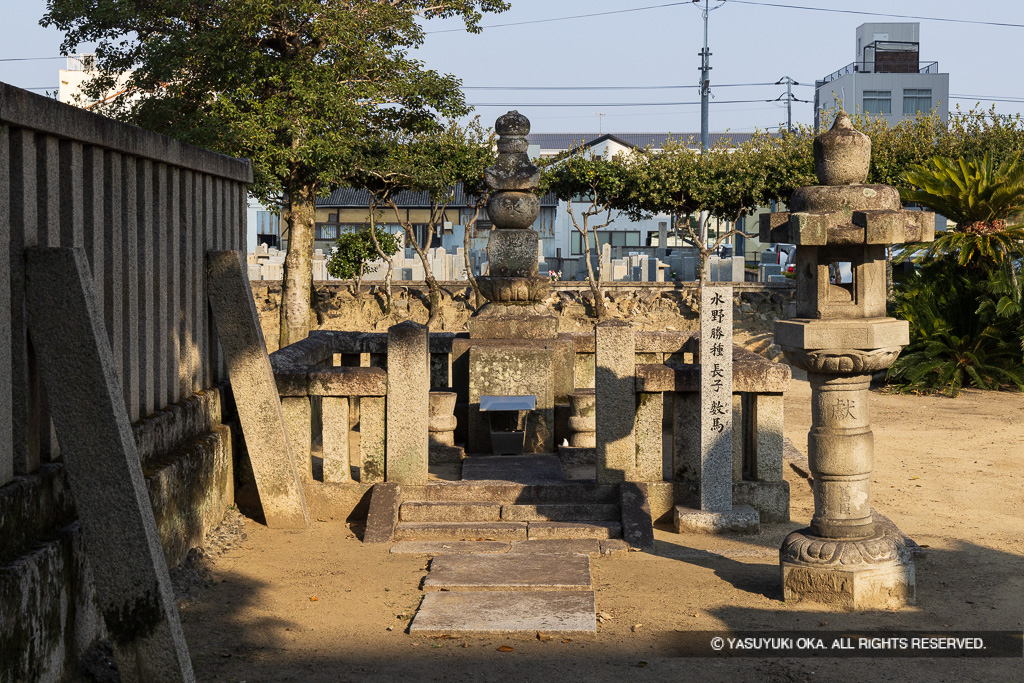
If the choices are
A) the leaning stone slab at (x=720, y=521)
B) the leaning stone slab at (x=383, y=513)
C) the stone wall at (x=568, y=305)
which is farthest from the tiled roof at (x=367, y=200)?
the leaning stone slab at (x=720, y=521)

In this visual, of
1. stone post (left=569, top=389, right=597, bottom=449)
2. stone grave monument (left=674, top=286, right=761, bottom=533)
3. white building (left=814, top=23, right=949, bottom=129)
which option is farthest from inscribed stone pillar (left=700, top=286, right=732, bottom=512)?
white building (left=814, top=23, right=949, bottom=129)

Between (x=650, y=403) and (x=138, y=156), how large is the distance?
391 centimetres

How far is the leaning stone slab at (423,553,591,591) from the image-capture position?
19.8 feet

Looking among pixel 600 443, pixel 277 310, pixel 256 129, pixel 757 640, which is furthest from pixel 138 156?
pixel 277 310

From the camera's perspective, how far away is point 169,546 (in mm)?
5809

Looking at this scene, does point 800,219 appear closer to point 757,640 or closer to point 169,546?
point 757,640

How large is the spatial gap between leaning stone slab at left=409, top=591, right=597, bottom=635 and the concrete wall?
158cm

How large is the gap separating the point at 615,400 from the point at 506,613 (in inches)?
91.8

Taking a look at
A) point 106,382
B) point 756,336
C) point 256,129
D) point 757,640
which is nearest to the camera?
point 106,382

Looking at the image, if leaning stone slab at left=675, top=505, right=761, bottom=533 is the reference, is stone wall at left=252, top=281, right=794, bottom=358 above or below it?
above

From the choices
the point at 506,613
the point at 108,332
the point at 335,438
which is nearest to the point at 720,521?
the point at 506,613

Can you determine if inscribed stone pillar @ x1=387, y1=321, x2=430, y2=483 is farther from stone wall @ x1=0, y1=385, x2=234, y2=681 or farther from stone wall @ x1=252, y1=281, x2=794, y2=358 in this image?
stone wall @ x1=252, y1=281, x2=794, y2=358

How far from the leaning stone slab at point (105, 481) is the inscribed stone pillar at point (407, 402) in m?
3.24

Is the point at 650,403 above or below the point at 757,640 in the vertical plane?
above
